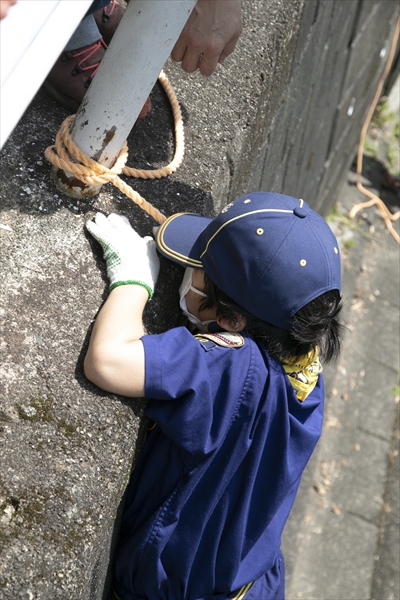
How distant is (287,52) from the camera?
100 inches

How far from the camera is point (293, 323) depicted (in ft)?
5.15

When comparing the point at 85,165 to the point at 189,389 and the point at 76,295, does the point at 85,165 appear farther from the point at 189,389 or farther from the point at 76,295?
the point at 189,389

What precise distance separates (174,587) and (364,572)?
1.94m

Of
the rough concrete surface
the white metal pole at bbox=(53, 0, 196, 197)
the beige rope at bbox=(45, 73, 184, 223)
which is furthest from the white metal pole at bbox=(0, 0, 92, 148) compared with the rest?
the rough concrete surface

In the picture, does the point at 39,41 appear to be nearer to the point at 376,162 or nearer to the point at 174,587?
the point at 174,587

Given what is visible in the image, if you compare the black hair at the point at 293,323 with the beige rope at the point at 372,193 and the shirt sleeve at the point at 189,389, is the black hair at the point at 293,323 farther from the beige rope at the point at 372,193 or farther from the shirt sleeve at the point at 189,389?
the beige rope at the point at 372,193

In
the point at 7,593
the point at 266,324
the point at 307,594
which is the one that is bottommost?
the point at 307,594

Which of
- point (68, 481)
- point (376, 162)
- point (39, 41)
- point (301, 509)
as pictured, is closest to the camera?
point (39, 41)

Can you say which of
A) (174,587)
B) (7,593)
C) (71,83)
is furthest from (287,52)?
(7,593)

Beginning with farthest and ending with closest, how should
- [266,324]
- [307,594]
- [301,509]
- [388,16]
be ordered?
[388,16] < [301,509] < [307,594] < [266,324]

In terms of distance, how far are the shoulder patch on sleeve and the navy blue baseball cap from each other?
0.25 ft

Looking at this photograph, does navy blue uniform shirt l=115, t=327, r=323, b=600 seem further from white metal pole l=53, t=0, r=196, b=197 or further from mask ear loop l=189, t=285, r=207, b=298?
white metal pole l=53, t=0, r=196, b=197

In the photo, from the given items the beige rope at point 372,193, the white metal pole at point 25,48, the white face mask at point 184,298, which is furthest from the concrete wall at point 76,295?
the beige rope at point 372,193

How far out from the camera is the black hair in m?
1.58
